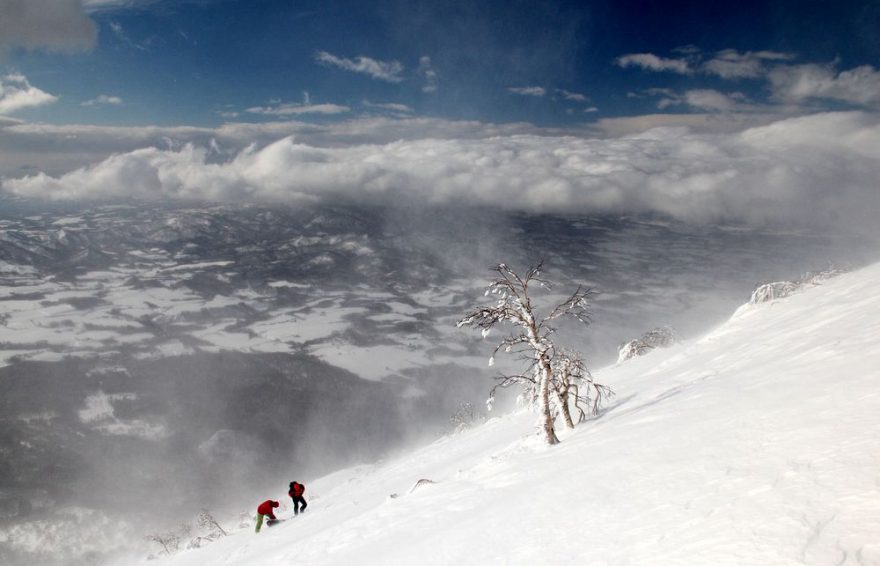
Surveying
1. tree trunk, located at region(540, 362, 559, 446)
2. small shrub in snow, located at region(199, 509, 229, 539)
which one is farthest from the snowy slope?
small shrub in snow, located at region(199, 509, 229, 539)

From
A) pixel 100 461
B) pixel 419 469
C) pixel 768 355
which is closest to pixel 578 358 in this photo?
pixel 768 355

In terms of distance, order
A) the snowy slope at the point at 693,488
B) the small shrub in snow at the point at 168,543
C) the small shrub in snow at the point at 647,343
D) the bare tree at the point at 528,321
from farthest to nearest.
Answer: the small shrub in snow at the point at 647,343 < the small shrub in snow at the point at 168,543 < the bare tree at the point at 528,321 < the snowy slope at the point at 693,488

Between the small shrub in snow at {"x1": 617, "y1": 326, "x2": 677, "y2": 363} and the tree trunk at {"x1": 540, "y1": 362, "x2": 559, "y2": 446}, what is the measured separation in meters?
29.3

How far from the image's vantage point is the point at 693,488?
19.2ft

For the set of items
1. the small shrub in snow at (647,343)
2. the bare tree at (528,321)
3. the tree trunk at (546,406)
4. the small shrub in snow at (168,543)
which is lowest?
the small shrub in snow at (168,543)

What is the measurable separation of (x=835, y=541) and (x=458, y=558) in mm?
4616

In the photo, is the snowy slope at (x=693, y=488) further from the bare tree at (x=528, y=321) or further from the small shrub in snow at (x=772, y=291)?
the small shrub in snow at (x=772, y=291)

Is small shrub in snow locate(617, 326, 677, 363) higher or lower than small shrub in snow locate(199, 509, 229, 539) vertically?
higher

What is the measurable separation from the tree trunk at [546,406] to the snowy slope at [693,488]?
→ 1.31ft

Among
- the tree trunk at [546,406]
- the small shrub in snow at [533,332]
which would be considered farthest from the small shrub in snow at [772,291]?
the tree trunk at [546,406]

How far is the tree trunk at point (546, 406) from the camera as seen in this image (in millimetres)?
12664

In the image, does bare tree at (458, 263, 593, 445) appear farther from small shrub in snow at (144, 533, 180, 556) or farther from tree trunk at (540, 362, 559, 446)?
small shrub in snow at (144, 533, 180, 556)

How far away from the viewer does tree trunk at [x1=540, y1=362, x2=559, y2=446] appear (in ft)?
41.5

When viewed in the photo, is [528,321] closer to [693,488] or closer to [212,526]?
[693,488]
